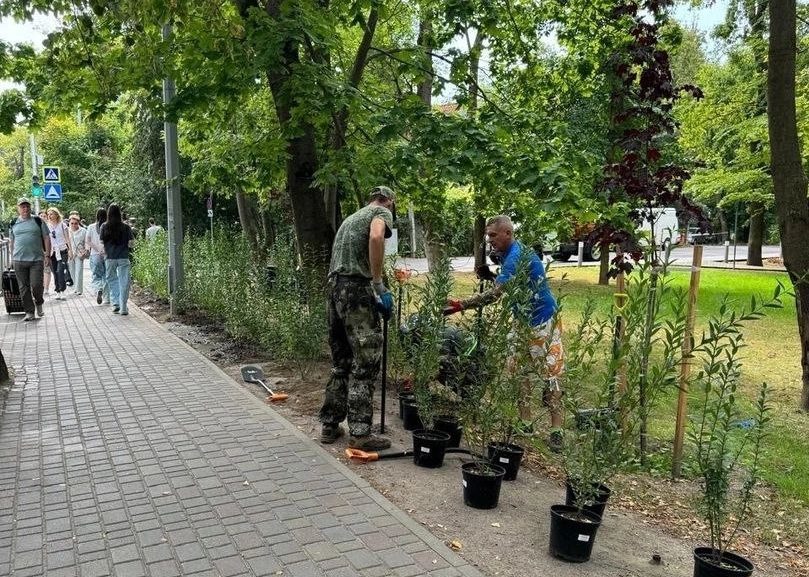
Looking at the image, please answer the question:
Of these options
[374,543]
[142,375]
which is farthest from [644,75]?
[142,375]

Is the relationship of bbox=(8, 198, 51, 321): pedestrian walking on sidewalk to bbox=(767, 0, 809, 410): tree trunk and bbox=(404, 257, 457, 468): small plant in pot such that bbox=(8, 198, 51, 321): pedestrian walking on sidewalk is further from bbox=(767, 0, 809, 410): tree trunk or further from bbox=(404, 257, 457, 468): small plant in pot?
bbox=(767, 0, 809, 410): tree trunk

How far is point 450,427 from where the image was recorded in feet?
17.8

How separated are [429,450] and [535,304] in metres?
1.46

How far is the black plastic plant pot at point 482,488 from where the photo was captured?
4258mm

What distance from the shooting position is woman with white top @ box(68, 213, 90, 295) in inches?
622

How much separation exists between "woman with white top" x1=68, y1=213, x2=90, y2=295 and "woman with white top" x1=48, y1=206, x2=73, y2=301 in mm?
193

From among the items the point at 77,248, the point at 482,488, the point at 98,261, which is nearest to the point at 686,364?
the point at 482,488

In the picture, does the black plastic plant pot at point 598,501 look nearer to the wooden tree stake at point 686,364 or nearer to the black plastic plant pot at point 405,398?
the wooden tree stake at point 686,364

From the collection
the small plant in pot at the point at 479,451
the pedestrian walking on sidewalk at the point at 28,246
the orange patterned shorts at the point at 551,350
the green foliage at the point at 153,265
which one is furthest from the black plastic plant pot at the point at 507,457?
the green foliage at the point at 153,265

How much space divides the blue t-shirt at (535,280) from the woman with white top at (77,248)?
13.2 metres

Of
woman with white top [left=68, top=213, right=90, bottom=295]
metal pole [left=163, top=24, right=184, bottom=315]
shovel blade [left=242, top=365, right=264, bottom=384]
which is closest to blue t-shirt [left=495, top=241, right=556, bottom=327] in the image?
shovel blade [left=242, top=365, right=264, bottom=384]

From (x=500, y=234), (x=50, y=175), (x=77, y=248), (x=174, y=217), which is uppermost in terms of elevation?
(x=50, y=175)

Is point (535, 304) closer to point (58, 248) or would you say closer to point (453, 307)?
point (453, 307)

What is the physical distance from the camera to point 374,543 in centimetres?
377
